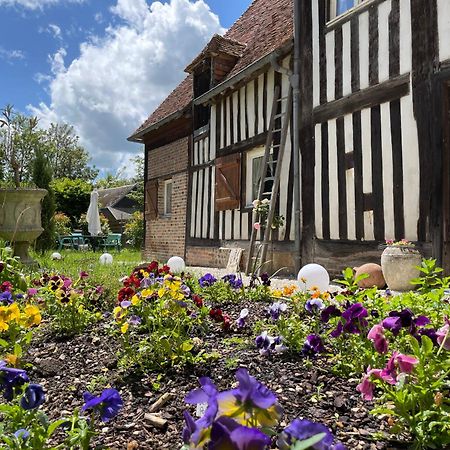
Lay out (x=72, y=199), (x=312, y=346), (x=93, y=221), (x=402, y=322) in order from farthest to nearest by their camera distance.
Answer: (x=72, y=199) < (x=93, y=221) < (x=312, y=346) < (x=402, y=322)

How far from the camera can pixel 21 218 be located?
6074 mm

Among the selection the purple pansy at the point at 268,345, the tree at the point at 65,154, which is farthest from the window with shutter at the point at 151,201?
the tree at the point at 65,154

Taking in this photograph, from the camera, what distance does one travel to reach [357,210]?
532cm

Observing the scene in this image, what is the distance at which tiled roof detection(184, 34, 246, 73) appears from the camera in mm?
8531

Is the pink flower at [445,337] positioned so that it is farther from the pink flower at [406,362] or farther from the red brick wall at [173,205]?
the red brick wall at [173,205]

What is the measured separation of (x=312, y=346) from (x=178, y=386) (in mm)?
591

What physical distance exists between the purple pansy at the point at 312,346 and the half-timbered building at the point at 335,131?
117 inches

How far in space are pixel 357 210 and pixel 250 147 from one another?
9.08ft

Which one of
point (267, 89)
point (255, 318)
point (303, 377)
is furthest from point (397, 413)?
point (267, 89)

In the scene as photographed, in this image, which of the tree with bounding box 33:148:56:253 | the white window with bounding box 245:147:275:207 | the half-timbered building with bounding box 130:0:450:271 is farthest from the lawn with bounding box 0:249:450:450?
the tree with bounding box 33:148:56:253

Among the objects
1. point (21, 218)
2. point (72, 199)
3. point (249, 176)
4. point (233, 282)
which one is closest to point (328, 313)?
point (233, 282)

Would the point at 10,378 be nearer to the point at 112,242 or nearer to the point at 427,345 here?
the point at 427,345

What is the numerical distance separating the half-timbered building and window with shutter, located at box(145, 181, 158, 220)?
171 centimetres

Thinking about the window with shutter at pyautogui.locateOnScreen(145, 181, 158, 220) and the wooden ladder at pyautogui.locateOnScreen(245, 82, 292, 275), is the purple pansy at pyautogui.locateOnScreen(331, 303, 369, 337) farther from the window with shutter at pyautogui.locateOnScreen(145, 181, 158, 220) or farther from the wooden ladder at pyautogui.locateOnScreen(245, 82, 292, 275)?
the window with shutter at pyautogui.locateOnScreen(145, 181, 158, 220)
